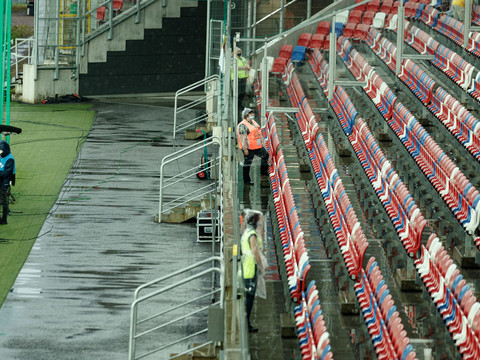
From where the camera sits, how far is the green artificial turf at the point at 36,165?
16547mm

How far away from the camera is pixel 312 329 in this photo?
33.9 feet

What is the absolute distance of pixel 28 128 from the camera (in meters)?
26.1

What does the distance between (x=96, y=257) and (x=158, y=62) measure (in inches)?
646

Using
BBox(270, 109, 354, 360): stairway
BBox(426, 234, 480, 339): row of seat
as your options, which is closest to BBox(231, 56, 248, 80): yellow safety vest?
BBox(270, 109, 354, 360): stairway

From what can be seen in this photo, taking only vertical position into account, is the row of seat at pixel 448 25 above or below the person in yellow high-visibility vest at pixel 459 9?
below

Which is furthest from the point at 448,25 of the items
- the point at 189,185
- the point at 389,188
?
the point at 389,188

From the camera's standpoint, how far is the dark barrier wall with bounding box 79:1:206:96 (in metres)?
31.1

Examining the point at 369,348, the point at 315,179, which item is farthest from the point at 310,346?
the point at 315,179

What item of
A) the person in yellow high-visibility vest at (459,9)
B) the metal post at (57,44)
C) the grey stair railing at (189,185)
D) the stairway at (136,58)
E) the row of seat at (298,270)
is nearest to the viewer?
the row of seat at (298,270)

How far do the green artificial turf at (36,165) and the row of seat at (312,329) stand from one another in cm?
485

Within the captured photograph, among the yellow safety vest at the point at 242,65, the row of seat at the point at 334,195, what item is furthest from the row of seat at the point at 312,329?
the yellow safety vest at the point at 242,65

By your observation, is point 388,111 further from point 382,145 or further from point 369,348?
point 369,348

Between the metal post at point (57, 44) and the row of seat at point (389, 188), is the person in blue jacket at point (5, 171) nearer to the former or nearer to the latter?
the row of seat at point (389, 188)

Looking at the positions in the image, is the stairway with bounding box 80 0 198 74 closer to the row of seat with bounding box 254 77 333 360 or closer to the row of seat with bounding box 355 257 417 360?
the row of seat with bounding box 254 77 333 360
